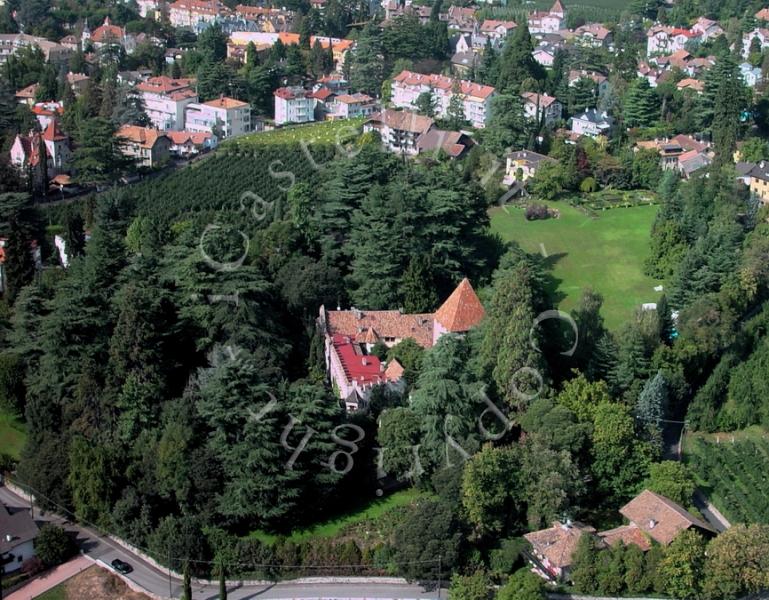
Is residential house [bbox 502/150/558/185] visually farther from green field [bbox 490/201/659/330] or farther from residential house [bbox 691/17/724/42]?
residential house [bbox 691/17/724/42]

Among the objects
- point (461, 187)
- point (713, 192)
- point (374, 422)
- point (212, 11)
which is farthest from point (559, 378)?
point (212, 11)

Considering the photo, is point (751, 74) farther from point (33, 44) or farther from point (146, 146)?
point (33, 44)

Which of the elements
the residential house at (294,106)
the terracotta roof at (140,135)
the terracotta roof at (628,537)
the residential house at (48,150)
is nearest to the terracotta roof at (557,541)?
the terracotta roof at (628,537)

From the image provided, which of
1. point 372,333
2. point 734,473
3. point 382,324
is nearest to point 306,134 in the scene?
point 382,324

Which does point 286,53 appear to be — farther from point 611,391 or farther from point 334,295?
point 611,391

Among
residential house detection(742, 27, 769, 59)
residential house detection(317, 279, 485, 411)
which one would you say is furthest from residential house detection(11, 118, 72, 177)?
residential house detection(742, 27, 769, 59)

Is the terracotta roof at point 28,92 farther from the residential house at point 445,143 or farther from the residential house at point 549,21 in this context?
the residential house at point 549,21
